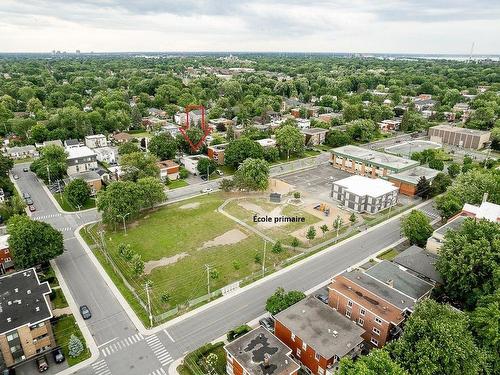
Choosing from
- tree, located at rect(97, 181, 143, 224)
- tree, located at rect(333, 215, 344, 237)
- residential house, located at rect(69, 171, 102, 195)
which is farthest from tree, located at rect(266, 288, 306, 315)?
residential house, located at rect(69, 171, 102, 195)

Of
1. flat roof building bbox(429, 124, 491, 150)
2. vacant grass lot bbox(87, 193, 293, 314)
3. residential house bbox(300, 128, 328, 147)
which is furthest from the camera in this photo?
residential house bbox(300, 128, 328, 147)

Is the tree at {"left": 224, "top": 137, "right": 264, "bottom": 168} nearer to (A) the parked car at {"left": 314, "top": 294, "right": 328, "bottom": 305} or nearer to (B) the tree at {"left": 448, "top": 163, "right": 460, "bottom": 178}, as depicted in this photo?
(B) the tree at {"left": 448, "top": 163, "right": 460, "bottom": 178}

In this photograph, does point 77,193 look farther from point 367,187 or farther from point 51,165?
point 367,187

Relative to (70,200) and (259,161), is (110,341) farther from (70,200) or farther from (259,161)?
(259,161)

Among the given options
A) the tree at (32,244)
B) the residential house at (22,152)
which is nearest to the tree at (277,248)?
the tree at (32,244)

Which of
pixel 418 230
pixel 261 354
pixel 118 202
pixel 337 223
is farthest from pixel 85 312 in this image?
pixel 418 230

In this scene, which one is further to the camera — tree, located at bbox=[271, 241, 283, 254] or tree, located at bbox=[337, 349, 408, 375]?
tree, located at bbox=[271, 241, 283, 254]

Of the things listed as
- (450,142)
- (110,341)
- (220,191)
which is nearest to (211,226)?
(220,191)
